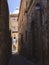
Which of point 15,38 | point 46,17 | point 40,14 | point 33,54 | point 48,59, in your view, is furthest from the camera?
point 15,38

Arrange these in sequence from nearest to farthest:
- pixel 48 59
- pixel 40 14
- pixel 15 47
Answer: pixel 48 59
pixel 40 14
pixel 15 47

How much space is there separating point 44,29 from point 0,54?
228cm

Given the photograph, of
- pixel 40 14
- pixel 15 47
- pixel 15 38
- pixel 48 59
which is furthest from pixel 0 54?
pixel 15 38

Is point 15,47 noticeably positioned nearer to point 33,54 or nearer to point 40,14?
point 33,54

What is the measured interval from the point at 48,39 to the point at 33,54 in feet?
21.5

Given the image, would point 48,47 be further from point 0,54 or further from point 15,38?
point 15,38

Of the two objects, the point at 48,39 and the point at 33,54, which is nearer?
the point at 48,39

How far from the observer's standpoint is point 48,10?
10.1m

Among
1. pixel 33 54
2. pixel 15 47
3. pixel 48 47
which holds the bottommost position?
pixel 15 47

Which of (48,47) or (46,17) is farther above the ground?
(46,17)

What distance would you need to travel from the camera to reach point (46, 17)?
10.4m

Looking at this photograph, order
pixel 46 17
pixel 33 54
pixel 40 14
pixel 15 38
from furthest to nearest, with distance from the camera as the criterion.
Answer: pixel 15 38
pixel 33 54
pixel 40 14
pixel 46 17

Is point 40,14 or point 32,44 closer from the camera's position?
point 40,14

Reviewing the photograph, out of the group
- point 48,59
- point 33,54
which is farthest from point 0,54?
point 33,54
